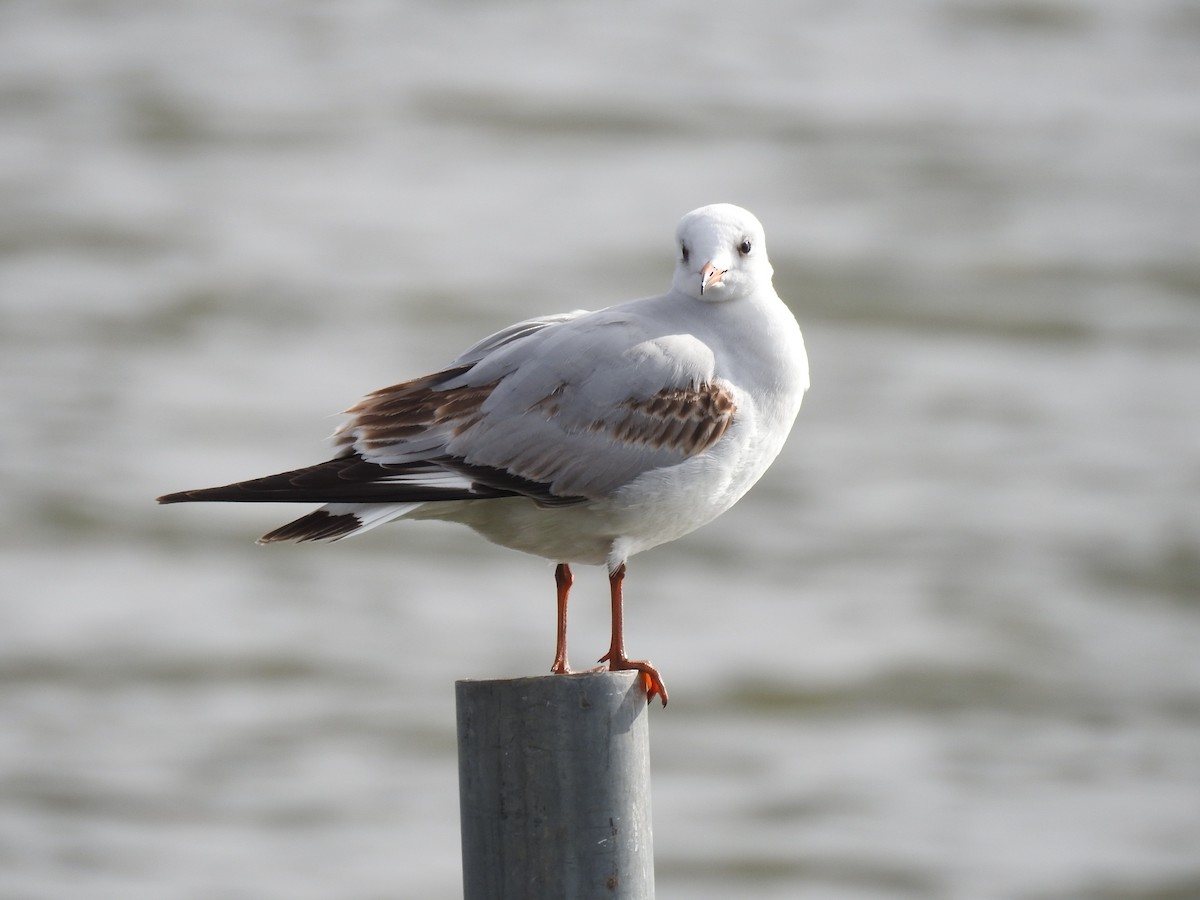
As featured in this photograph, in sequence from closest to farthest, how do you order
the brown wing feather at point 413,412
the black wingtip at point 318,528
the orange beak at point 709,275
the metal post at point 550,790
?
the metal post at point 550,790 < the black wingtip at point 318,528 < the orange beak at point 709,275 < the brown wing feather at point 413,412

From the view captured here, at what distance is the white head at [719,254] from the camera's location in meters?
5.15

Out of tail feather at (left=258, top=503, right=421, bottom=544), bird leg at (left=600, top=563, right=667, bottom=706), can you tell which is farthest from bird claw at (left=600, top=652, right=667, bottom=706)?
tail feather at (left=258, top=503, right=421, bottom=544)

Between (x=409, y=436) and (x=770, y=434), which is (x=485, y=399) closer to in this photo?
(x=409, y=436)

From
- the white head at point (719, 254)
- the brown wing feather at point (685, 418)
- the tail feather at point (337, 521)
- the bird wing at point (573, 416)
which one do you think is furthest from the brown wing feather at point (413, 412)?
the white head at point (719, 254)

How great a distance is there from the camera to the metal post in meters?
4.30

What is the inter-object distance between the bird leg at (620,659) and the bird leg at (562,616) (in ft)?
0.47

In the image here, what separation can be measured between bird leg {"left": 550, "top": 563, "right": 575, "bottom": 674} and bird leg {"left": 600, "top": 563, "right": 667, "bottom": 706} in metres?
0.14

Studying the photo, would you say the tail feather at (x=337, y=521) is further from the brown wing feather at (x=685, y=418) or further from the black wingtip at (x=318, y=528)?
the brown wing feather at (x=685, y=418)

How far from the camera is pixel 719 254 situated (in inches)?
203

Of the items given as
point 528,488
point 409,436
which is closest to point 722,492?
point 528,488

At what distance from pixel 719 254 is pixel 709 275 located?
0.11m

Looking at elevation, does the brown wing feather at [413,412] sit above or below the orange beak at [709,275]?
below

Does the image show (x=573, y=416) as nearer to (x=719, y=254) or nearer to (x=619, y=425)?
(x=619, y=425)

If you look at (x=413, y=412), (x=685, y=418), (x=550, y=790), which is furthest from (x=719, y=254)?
(x=550, y=790)
